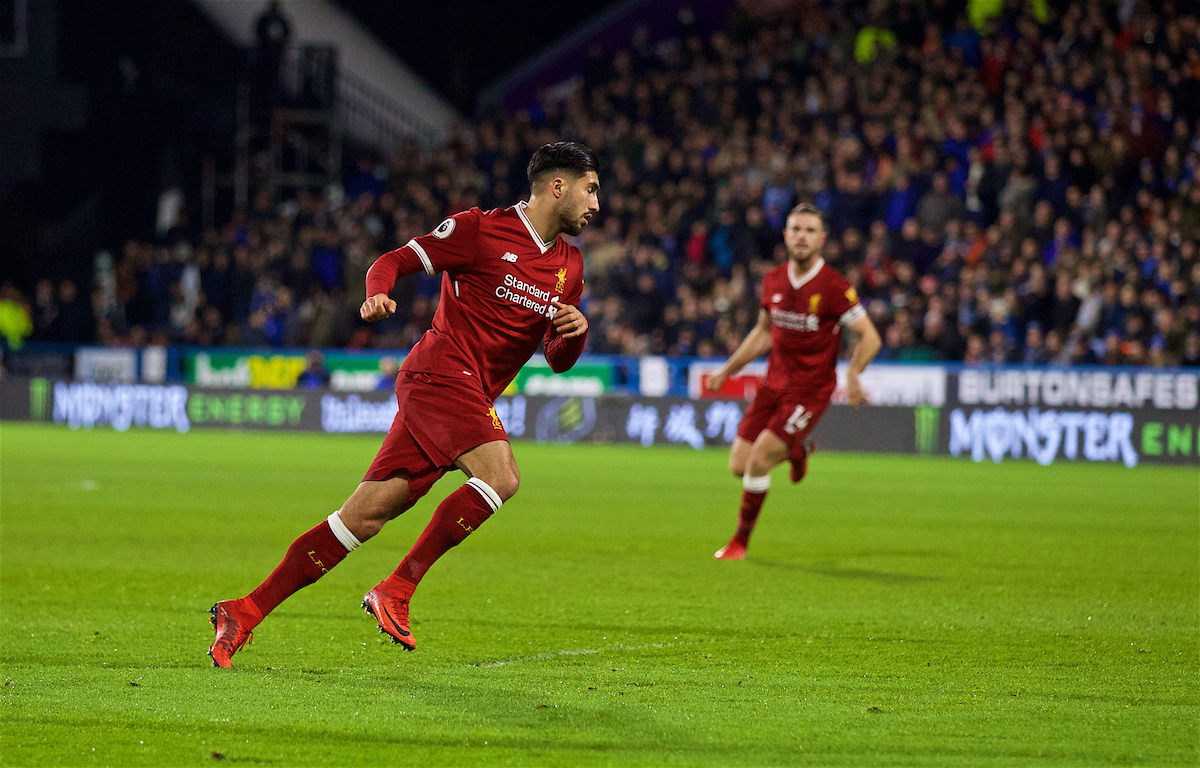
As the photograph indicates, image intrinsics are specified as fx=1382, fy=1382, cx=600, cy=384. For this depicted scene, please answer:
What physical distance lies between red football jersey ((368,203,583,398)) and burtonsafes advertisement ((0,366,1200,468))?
1455cm

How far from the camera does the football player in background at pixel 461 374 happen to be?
5355mm

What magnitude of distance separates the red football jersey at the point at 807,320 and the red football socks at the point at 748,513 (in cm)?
78

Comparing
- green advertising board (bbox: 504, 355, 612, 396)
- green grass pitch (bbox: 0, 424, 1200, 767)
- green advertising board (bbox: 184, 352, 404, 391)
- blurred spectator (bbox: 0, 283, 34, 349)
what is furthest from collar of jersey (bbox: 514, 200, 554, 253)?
blurred spectator (bbox: 0, 283, 34, 349)

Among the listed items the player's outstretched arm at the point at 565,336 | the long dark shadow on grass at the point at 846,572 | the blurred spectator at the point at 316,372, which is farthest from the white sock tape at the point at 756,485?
the blurred spectator at the point at 316,372

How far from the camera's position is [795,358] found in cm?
952

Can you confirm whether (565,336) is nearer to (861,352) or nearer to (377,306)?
(377,306)

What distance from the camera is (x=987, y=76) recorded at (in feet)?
74.8

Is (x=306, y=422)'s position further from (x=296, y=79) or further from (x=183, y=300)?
(x=296, y=79)

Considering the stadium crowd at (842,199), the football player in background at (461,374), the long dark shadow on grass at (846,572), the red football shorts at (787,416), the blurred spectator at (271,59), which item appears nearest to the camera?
the football player in background at (461,374)

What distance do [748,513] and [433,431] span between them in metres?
4.39

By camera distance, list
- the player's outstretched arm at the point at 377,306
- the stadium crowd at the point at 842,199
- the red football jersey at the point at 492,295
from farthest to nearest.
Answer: the stadium crowd at the point at 842,199, the red football jersey at the point at 492,295, the player's outstretched arm at the point at 377,306

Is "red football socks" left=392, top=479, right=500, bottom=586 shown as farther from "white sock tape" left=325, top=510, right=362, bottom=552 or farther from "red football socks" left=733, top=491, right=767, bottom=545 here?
"red football socks" left=733, top=491, right=767, bottom=545

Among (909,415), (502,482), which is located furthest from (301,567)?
(909,415)

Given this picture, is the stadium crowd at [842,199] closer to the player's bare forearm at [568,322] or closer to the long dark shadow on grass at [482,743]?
the player's bare forearm at [568,322]
